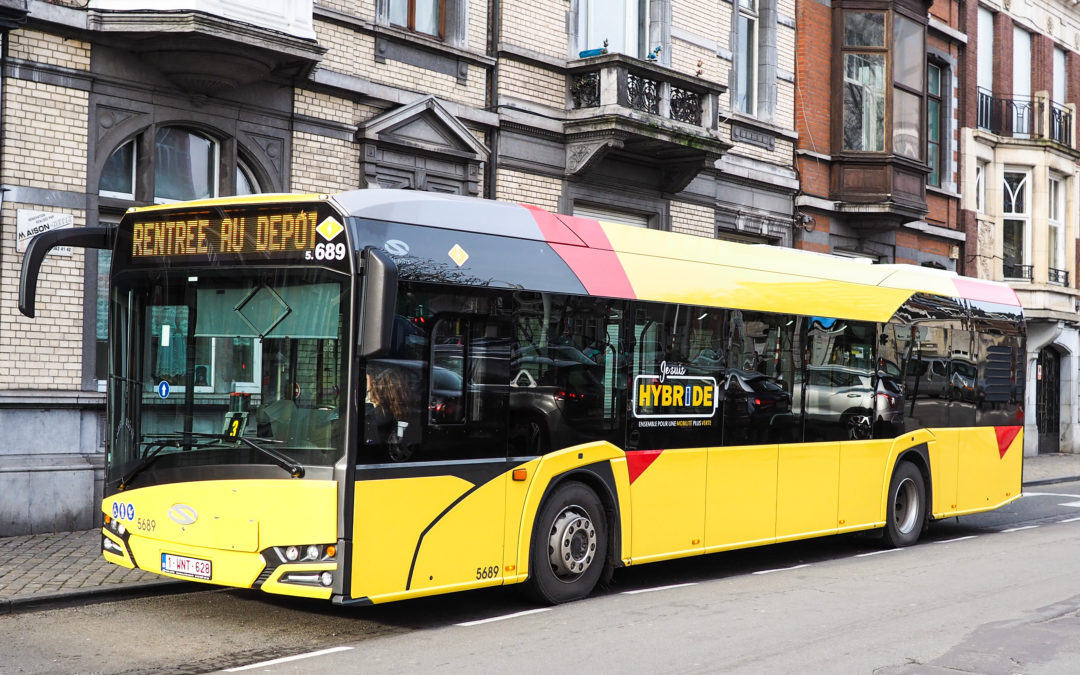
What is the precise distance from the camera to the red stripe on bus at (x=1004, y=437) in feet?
47.9

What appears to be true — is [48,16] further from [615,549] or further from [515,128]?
[615,549]

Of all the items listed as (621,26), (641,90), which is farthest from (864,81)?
(641,90)

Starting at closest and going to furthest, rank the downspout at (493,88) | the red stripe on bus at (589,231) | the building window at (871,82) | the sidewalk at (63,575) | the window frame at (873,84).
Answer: the sidewalk at (63,575) → the red stripe on bus at (589,231) → the downspout at (493,88) → the window frame at (873,84) → the building window at (871,82)

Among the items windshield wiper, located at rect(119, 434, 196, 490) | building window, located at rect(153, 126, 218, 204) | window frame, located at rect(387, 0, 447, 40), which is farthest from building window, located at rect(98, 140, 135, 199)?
windshield wiper, located at rect(119, 434, 196, 490)

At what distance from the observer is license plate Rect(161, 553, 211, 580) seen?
7602mm

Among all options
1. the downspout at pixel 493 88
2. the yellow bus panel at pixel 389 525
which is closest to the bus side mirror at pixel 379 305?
the yellow bus panel at pixel 389 525

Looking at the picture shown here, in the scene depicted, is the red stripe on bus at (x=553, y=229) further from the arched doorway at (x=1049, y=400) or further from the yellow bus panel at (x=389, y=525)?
the arched doorway at (x=1049, y=400)

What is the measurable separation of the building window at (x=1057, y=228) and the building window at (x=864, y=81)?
9291 millimetres

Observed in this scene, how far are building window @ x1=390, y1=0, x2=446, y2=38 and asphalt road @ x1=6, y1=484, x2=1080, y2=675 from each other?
8.28 meters

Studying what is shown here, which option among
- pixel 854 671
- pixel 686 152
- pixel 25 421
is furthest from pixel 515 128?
pixel 854 671

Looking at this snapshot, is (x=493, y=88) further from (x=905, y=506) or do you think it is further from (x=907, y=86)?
(x=907, y=86)

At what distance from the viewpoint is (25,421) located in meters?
11.7

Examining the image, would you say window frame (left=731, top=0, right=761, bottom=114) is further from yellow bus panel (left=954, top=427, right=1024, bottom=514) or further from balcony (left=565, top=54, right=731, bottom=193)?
yellow bus panel (left=954, top=427, right=1024, bottom=514)

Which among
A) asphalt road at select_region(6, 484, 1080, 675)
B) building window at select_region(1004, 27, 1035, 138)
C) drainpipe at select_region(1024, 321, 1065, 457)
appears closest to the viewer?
asphalt road at select_region(6, 484, 1080, 675)
